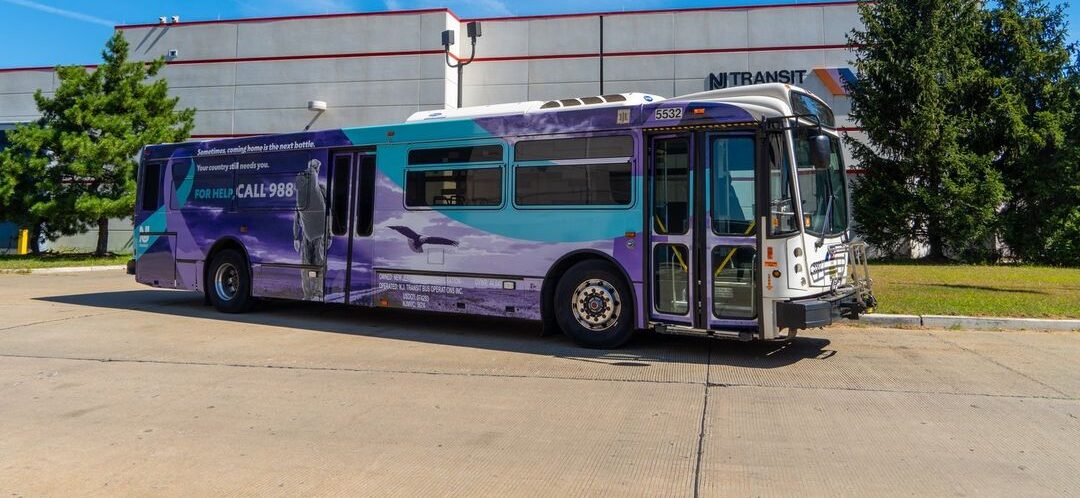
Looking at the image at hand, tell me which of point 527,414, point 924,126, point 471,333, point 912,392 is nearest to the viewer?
point 527,414

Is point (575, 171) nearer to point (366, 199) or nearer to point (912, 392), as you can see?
point (366, 199)

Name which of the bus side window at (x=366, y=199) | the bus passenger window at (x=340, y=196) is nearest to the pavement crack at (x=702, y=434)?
the bus side window at (x=366, y=199)

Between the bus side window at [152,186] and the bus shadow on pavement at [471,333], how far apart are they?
5.96 feet

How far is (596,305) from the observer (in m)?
7.94

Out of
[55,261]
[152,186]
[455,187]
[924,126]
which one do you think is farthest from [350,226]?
[55,261]

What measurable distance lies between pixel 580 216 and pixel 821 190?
2.74 metres

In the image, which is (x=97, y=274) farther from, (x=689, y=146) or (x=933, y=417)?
(x=933, y=417)

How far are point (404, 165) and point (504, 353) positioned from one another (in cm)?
305

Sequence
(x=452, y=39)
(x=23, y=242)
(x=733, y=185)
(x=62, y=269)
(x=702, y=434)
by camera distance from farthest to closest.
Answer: (x=23, y=242) < (x=452, y=39) < (x=62, y=269) < (x=733, y=185) < (x=702, y=434)

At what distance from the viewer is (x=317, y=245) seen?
391 inches

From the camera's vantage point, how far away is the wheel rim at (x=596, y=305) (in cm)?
786

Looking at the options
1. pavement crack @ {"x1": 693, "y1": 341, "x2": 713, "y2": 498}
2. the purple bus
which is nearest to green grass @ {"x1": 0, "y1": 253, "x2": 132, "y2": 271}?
the purple bus

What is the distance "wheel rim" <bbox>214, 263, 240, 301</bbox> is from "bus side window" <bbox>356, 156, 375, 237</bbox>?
120 inches

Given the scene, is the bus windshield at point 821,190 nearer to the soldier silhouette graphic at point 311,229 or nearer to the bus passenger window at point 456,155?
the bus passenger window at point 456,155
